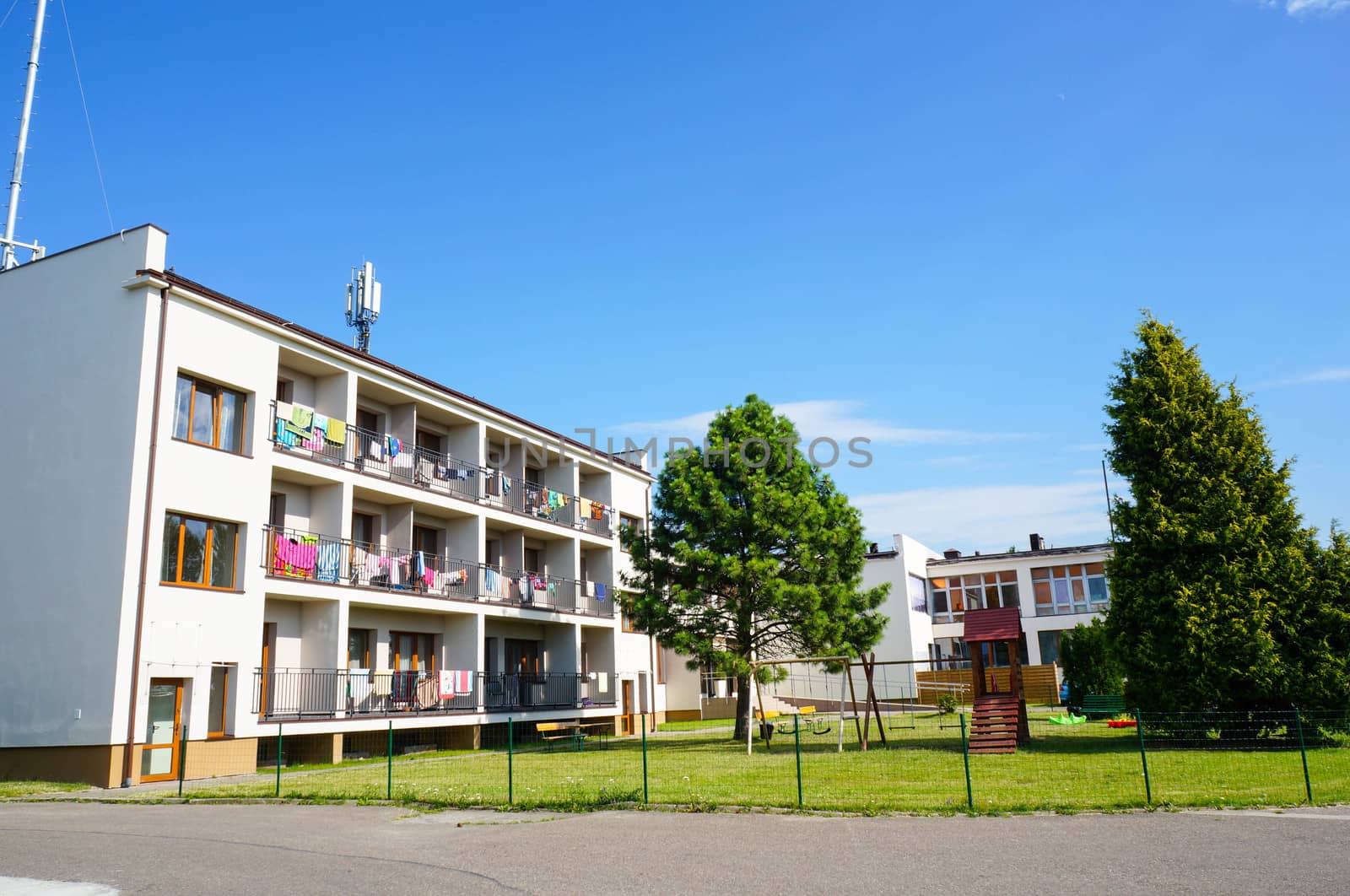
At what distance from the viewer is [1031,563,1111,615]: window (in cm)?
5122

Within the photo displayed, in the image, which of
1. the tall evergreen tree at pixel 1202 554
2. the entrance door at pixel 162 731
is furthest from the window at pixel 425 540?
the tall evergreen tree at pixel 1202 554

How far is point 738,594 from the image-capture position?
26891 millimetres

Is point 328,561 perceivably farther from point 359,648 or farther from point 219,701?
point 219,701

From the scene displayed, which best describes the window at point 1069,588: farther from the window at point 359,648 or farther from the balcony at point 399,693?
the window at point 359,648

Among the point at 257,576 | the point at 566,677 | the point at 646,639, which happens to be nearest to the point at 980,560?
the point at 646,639

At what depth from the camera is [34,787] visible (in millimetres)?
18031

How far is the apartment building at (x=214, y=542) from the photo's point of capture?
1952cm

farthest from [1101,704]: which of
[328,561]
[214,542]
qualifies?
[214,542]

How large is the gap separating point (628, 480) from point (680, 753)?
16275 millimetres

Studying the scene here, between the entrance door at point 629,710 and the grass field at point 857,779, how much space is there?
32.8 feet

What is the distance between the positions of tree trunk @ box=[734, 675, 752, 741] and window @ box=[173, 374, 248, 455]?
1355 centimetres

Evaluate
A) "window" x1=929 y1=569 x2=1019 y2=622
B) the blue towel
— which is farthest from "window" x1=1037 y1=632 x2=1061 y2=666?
the blue towel

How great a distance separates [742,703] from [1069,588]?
3098 centimetres

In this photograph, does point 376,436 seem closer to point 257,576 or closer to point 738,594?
point 257,576
